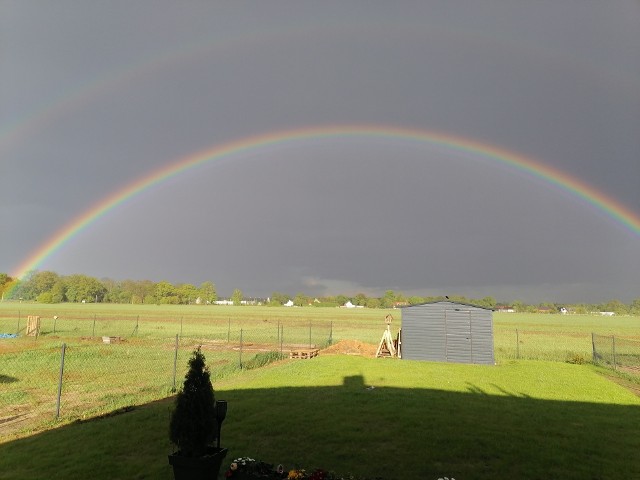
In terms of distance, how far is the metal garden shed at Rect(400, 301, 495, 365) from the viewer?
2275cm

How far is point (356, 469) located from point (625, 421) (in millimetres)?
8155

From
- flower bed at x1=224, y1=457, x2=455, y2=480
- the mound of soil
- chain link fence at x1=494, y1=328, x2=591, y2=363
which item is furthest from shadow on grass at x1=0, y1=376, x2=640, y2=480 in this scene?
chain link fence at x1=494, y1=328, x2=591, y2=363

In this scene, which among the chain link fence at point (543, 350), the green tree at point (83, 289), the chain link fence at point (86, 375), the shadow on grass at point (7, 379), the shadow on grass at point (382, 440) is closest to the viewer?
the shadow on grass at point (382, 440)

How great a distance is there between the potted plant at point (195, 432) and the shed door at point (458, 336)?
19.1 metres

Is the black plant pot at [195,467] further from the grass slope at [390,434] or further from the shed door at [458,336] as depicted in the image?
the shed door at [458,336]

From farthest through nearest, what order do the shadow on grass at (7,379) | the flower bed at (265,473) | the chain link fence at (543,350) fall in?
the chain link fence at (543,350)
the shadow on grass at (7,379)
the flower bed at (265,473)

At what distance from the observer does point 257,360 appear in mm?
21625

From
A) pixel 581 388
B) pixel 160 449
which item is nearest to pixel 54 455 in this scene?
pixel 160 449

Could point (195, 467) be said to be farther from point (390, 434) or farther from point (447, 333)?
point (447, 333)

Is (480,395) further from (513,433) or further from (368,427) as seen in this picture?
(368,427)

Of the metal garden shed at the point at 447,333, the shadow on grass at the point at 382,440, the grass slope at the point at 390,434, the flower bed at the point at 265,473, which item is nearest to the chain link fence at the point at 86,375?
the grass slope at the point at 390,434

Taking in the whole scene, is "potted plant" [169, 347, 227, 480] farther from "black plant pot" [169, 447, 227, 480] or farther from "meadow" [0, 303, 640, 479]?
"meadow" [0, 303, 640, 479]

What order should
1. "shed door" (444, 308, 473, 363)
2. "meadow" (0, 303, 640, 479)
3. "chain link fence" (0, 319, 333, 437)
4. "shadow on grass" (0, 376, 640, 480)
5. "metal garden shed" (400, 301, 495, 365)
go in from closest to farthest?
"shadow on grass" (0, 376, 640, 480) < "meadow" (0, 303, 640, 479) < "chain link fence" (0, 319, 333, 437) < "metal garden shed" (400, 301, 495, 365) < "shed door" (444, 308, 473, 363)

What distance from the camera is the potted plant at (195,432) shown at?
599cm
